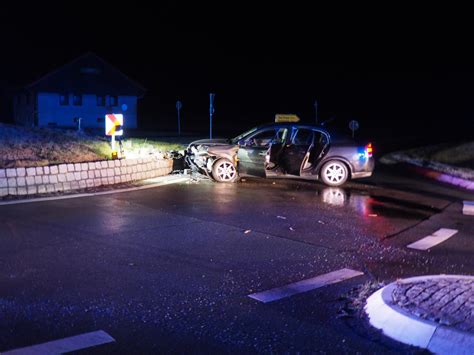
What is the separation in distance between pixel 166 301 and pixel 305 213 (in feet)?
17.4

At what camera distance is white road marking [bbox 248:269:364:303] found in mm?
6195

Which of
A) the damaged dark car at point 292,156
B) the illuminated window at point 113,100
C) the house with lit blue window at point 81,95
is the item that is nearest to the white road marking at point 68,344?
the damaged dark car at point 292,156

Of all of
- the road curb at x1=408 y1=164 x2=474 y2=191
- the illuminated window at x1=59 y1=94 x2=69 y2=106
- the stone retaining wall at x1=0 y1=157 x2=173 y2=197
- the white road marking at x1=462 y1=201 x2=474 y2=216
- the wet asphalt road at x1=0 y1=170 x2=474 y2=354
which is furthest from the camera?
the illuminated window at x1=59 y1=94 x2=69 y2=106

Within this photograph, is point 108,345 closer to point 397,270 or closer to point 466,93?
point 397,270

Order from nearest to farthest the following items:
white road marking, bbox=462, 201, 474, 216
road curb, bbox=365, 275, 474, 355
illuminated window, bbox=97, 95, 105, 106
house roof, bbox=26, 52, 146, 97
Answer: road curb, bbox=365, 275, 474, 355 < white road marking, bbox=462, 201, 474, 216 < house roof, bbox=26, 52, 146, 97 < illuminated window, bbox=97, 95, 105, 106

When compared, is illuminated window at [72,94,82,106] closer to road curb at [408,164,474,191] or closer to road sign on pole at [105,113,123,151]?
road curb at [408,164,474,191]

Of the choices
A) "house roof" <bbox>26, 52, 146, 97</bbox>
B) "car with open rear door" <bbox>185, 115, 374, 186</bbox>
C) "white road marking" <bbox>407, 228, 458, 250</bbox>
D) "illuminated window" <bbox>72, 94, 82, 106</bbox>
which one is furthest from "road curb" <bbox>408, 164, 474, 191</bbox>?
"illuminated window" <bbox>72, 94, 82, 106</bbox>

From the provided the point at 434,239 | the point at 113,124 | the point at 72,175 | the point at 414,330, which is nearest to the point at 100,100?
the point at 113,124

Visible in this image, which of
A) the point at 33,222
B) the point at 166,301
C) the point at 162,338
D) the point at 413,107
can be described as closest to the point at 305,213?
the point at 33,222

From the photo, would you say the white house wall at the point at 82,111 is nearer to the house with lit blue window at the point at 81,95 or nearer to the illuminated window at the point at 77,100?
the house with lit blue window at the point at 81,95

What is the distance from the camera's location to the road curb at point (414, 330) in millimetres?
4684

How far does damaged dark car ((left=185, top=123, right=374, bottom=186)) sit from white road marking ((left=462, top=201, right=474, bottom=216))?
3.26 m

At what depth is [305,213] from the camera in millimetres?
10906

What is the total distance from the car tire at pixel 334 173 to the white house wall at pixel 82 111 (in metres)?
36.2
